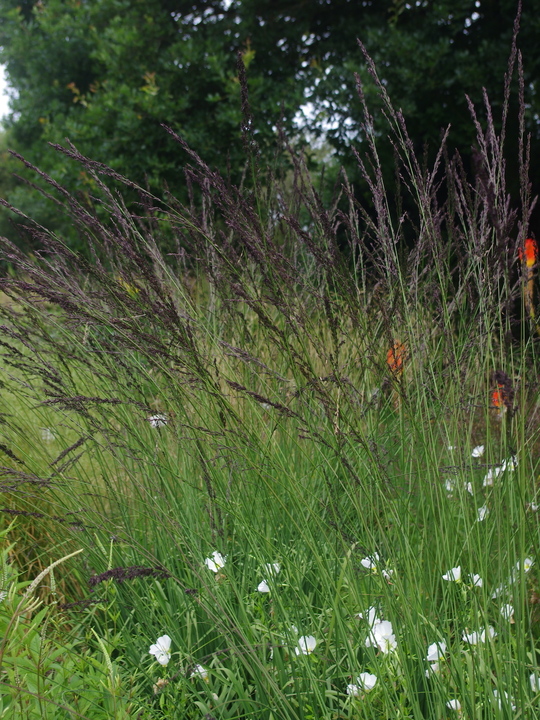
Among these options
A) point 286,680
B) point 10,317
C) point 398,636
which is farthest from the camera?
point 10,317

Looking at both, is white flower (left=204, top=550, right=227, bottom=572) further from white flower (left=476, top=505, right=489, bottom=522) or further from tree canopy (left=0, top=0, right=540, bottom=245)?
tree canopy (left=0, top=0, right=540, bottom=245)

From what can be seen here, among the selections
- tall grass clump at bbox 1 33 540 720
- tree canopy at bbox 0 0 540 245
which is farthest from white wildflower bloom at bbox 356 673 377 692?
tree canopy at bbox 0 0 540 245

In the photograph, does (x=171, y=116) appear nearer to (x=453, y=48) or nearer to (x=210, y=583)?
(x=453, y=48)

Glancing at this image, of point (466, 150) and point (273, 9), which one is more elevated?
point (273, 9)

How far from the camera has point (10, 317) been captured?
201cm

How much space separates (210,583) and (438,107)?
18.4 feet

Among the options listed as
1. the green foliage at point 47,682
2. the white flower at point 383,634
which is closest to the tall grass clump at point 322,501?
the white flower at point 383,634

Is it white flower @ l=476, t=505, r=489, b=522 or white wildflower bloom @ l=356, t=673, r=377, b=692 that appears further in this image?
white flower @ l=476, t=505, r=489, b=522

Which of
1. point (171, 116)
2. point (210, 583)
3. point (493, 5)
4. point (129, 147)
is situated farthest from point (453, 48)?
point (210, 583)

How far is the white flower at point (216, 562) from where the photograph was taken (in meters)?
1.71

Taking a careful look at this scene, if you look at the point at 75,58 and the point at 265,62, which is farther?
the point at 75,58

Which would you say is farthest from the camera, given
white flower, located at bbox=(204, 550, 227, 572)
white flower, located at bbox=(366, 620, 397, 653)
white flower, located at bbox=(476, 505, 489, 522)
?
white flower, located at bbox=(204, 550, 227, 572)

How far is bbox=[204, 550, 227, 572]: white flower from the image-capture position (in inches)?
67.2

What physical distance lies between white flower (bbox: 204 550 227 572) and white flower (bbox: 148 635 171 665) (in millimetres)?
219
